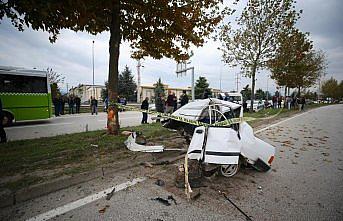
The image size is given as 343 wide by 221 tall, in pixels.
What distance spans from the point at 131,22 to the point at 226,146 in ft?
18.8

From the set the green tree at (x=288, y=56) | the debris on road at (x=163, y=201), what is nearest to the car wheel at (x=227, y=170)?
the debris on road at (x=163, y=201)

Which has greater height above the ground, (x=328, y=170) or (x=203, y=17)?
(x=203, y=17)

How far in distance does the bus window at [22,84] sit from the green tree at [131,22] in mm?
6427

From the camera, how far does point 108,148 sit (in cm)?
538

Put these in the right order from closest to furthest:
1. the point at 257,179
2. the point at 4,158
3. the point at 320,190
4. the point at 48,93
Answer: the point at 320,190 → the point at 257,179 → the point at 4,158 → the point at 48,93

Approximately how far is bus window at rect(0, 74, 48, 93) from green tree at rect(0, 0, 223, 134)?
253 inches

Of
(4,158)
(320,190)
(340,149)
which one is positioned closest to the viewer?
(320,190)

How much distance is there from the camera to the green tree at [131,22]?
5059 millimetres

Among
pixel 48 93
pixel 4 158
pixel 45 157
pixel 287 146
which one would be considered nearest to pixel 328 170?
pixel 287 146

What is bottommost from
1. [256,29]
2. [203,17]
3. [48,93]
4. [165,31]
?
[48,93]

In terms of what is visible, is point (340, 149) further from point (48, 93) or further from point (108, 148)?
point (48, 93)

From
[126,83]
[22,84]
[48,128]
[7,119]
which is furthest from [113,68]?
[126,83]

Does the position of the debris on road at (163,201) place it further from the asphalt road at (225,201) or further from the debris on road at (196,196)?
the debris on road at (196,196)

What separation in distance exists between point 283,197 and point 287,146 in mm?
4126
